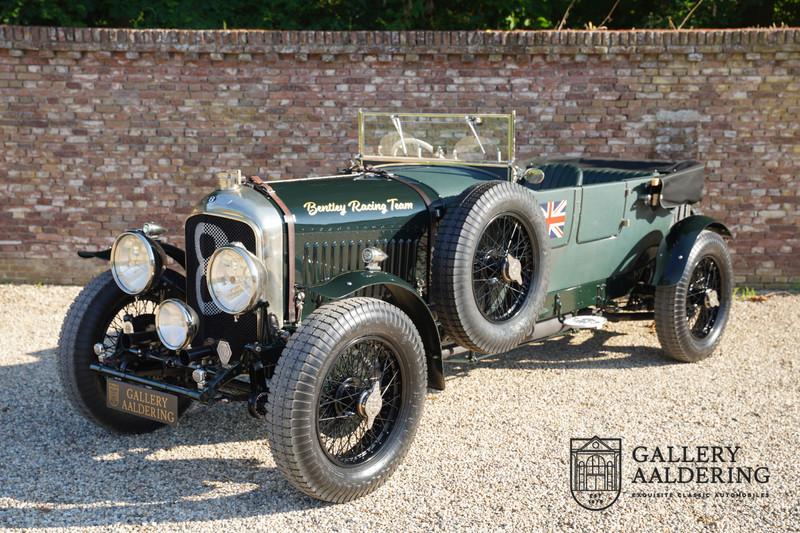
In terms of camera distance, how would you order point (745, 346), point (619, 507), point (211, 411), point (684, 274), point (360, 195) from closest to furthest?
point (619, 507) → point (360, 195) → point (211, 411) → point (684, 274) → point (745, 346)

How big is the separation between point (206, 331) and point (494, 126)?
2.20 meters

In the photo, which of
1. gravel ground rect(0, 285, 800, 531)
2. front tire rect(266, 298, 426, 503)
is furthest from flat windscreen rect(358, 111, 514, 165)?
front tire rect(266, 298, 426, 503)

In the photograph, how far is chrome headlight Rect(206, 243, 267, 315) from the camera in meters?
3.86

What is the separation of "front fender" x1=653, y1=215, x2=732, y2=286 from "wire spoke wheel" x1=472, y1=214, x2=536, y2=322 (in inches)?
52.9

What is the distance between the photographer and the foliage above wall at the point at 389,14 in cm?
920

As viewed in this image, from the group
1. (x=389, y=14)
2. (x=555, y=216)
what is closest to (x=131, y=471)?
(x=555, y=216)

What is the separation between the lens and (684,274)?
18.5ft

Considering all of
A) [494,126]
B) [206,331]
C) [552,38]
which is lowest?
[206,331]

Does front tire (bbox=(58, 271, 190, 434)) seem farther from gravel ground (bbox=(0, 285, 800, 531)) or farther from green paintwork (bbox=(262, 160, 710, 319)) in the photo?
green paintwork (bbox=(262, 160, 710, 319))

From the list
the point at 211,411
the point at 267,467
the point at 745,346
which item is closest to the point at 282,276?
the point at 267,467

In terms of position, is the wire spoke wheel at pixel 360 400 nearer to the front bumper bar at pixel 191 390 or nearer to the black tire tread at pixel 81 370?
the front bumper bar at pixel 191 390

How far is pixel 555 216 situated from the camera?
16.7ft

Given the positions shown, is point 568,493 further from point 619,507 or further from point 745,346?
point 745,346

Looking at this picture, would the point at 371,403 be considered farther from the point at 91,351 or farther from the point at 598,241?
the point at 598,241
